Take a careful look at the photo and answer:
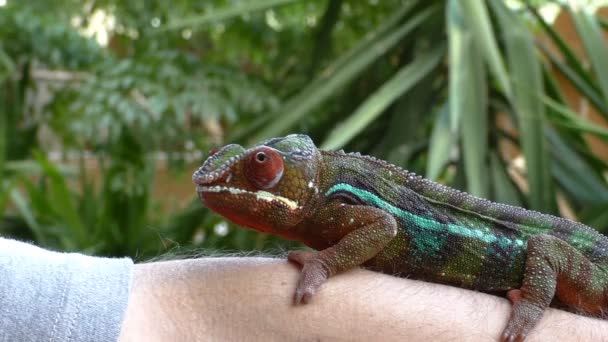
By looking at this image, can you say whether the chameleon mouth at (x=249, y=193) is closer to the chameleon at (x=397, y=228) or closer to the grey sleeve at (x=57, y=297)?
the chameleon at (x=397, y=228)

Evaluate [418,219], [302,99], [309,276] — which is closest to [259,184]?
[309,276]

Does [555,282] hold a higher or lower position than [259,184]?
lower

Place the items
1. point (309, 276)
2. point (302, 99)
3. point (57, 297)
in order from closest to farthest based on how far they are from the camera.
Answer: point (57, 297)
point (309, 276)
point (302, 99)

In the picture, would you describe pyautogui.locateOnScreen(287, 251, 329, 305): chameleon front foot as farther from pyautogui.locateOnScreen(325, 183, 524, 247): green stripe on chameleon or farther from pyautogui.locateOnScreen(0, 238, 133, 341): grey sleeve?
pyautogui.locateOnScreen(0, 238, 133, 341): grey sleeve

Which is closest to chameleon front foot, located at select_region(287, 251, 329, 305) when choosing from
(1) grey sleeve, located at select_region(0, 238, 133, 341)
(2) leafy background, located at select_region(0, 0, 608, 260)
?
(1) grey sleeve, located at select_region(0, 238, 133, 341)

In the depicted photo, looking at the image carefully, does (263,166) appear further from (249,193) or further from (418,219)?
(418,219)
